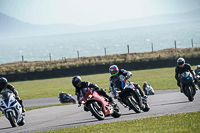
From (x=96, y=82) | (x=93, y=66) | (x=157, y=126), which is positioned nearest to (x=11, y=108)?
(x=157, y=126)

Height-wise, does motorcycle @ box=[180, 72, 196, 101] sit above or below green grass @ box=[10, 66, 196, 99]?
above

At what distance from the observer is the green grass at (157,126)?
9.48 metres

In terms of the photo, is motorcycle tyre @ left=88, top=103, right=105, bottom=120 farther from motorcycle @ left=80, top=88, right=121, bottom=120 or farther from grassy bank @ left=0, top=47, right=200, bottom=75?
grassy bank @ left=0, top=47, right=200, bottom=75

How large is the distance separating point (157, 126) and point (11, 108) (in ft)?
17.3

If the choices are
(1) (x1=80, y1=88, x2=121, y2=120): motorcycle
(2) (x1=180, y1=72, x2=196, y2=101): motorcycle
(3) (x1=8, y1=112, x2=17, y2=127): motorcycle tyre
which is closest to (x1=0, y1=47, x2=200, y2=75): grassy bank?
(2) (x1=180, y1=72, x2=196, y2=101): motorcycle

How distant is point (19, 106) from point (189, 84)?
21.5ft

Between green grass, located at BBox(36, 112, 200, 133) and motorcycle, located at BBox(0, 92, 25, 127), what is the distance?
2.31 metres

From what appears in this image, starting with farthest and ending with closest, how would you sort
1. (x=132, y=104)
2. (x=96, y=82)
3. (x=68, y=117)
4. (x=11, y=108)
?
(x=96, y=82) < (x=68, y=117) < (x=132, y=104) < (x=11, y=108)

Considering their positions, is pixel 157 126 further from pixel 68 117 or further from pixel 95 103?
pixel 68 117

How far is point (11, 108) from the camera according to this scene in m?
13.6

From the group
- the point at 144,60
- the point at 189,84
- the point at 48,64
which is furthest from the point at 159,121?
the point at 48,64

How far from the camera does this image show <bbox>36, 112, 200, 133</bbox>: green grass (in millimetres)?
9477

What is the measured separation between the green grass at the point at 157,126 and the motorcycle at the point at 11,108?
91.1 inches

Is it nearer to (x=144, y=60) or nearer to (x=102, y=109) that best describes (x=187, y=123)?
(x=102, y=109)
